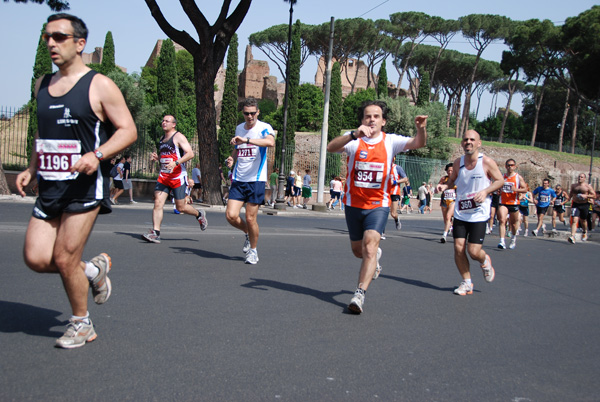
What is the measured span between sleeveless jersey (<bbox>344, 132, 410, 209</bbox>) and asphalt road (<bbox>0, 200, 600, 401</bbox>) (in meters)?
0.97

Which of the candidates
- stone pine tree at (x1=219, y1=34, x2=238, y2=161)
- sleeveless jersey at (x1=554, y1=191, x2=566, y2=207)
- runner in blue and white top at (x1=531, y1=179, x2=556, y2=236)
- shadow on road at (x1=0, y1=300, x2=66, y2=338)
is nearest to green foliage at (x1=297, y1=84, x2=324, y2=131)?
stone pine tree at (x1=219, y1=34, x2=238, y2=161)

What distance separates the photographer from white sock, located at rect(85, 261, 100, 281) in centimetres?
363

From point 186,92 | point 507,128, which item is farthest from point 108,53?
point 507,128

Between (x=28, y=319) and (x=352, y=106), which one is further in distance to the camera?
(x=352, y=106)

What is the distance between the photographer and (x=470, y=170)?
686 centimetres

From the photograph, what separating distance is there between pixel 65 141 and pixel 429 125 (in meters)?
39.3

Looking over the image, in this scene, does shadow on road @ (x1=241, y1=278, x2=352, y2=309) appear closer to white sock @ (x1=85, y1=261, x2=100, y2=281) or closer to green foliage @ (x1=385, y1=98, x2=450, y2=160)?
white sock @ (x1=85, y1=261, x2=100, y2=281)

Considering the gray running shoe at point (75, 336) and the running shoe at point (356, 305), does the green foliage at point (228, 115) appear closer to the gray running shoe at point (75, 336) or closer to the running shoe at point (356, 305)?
the running shoe at point (356, 305)

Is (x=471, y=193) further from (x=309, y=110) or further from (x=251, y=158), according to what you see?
(x=309, y=110)

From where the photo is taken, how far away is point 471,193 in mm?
6652

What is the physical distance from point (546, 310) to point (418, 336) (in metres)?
2.12

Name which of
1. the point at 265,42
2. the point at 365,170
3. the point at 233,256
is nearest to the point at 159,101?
the point at 265,42

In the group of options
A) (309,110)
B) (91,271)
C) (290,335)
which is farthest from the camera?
(309,110)

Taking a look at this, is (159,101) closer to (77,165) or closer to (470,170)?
(470,170)
